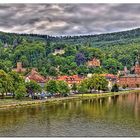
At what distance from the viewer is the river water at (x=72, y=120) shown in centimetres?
939

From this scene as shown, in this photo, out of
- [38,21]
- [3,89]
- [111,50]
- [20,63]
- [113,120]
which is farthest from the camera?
[111,50]

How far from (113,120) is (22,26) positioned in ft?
11.1

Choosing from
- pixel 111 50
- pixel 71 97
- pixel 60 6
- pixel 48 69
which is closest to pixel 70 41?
pixel 71 97

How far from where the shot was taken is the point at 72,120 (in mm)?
10844

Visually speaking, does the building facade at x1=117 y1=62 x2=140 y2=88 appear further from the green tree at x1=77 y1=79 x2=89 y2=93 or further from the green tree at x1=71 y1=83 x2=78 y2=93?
the green tree at x1=71 y1=83 x2=78 y2=93

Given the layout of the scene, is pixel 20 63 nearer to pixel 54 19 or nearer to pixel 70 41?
pixel 70 41

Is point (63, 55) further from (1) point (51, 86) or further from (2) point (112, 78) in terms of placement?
(2) point (112, 78)

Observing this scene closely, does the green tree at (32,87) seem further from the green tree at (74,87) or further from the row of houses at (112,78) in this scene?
the green tree at (74,87)

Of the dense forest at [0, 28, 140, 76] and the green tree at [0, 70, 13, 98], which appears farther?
the dense forest at [0, 28, 140, 76]

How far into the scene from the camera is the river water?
939cm

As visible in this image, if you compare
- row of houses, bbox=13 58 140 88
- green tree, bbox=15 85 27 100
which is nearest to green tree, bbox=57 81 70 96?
row of houses, bbox=13 58 140 88

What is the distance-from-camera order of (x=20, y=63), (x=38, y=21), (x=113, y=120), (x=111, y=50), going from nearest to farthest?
1. (x=113, y=120)
2. (x=38, y=21)
3. (x=20, y=63)
4. (x=111, y=50)

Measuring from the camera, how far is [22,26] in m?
12.2

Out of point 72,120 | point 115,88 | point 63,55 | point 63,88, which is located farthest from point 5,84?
point 115,88
